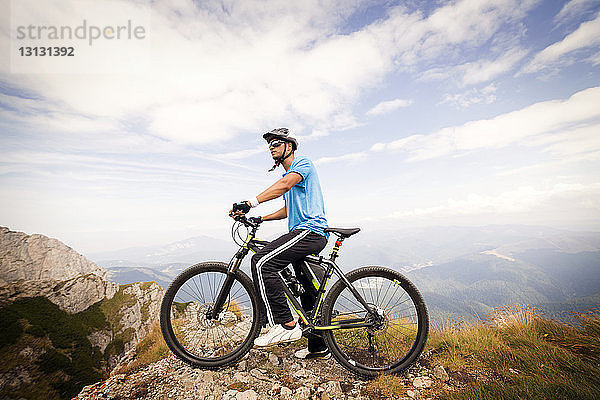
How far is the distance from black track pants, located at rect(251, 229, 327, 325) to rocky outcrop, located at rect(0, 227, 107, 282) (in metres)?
11.2

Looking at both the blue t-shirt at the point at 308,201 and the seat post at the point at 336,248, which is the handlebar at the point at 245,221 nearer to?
the blue t-shirt at the point at 308,201

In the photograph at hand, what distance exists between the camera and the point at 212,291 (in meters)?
4.83

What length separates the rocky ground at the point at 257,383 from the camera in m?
3.96

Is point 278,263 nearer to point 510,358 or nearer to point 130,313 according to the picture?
point 510,358

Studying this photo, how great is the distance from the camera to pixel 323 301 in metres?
4.46

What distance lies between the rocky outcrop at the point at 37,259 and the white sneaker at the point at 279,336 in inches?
444

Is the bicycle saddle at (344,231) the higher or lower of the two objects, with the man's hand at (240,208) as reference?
lower

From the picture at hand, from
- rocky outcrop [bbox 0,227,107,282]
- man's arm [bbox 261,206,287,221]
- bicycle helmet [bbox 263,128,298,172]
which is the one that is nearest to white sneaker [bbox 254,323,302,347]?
man's arm [bbox 261,206,287,221]

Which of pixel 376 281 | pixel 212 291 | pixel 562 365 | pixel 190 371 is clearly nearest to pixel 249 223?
pixel 212 291

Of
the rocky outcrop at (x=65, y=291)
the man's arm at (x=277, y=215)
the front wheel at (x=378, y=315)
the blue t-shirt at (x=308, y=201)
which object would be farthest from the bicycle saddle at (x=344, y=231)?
the rocky outcrop at (x=65, y=291)

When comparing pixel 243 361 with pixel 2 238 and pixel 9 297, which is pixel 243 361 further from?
pixel 2 238

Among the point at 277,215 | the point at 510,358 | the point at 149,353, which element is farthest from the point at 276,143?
the point at 510,358

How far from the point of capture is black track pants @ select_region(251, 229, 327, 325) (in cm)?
432

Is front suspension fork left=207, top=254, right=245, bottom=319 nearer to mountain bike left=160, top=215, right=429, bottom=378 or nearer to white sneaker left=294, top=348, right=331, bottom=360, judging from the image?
mountain bike left=160, top=215, right=429, bottom=378
